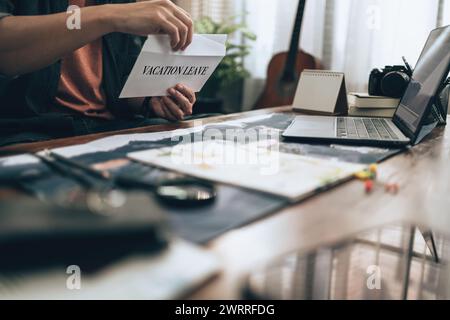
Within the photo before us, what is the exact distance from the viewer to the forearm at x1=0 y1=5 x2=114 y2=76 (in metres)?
0.81

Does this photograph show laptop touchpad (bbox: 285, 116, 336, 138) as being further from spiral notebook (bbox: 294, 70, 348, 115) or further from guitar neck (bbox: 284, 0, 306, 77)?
guitar neck (bbox: 284, 0, 306, 77)

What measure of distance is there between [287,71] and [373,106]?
42.5 inches

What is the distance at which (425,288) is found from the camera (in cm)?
108

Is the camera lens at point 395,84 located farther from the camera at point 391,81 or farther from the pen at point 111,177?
the pen at point 111,177

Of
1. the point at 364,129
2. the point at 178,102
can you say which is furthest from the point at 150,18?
the point at 364,129

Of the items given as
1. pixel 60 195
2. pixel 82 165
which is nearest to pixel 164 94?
pixel 82 165

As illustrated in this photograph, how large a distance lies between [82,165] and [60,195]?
0.12m

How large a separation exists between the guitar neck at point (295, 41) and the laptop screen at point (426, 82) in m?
1.14

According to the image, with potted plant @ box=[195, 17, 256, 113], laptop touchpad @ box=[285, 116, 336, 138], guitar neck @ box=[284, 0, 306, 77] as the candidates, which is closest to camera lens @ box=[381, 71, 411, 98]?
laptop touchpad @ box=[285, 116, 336, 138]

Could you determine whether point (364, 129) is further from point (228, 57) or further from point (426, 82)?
point (228, 57)

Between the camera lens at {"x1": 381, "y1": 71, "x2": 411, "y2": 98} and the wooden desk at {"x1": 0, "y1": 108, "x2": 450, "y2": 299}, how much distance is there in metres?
0.57

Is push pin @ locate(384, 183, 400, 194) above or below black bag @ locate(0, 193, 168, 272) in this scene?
below

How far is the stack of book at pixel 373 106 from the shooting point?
44.8 inches

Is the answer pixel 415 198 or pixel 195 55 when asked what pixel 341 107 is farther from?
pixel 415 198
